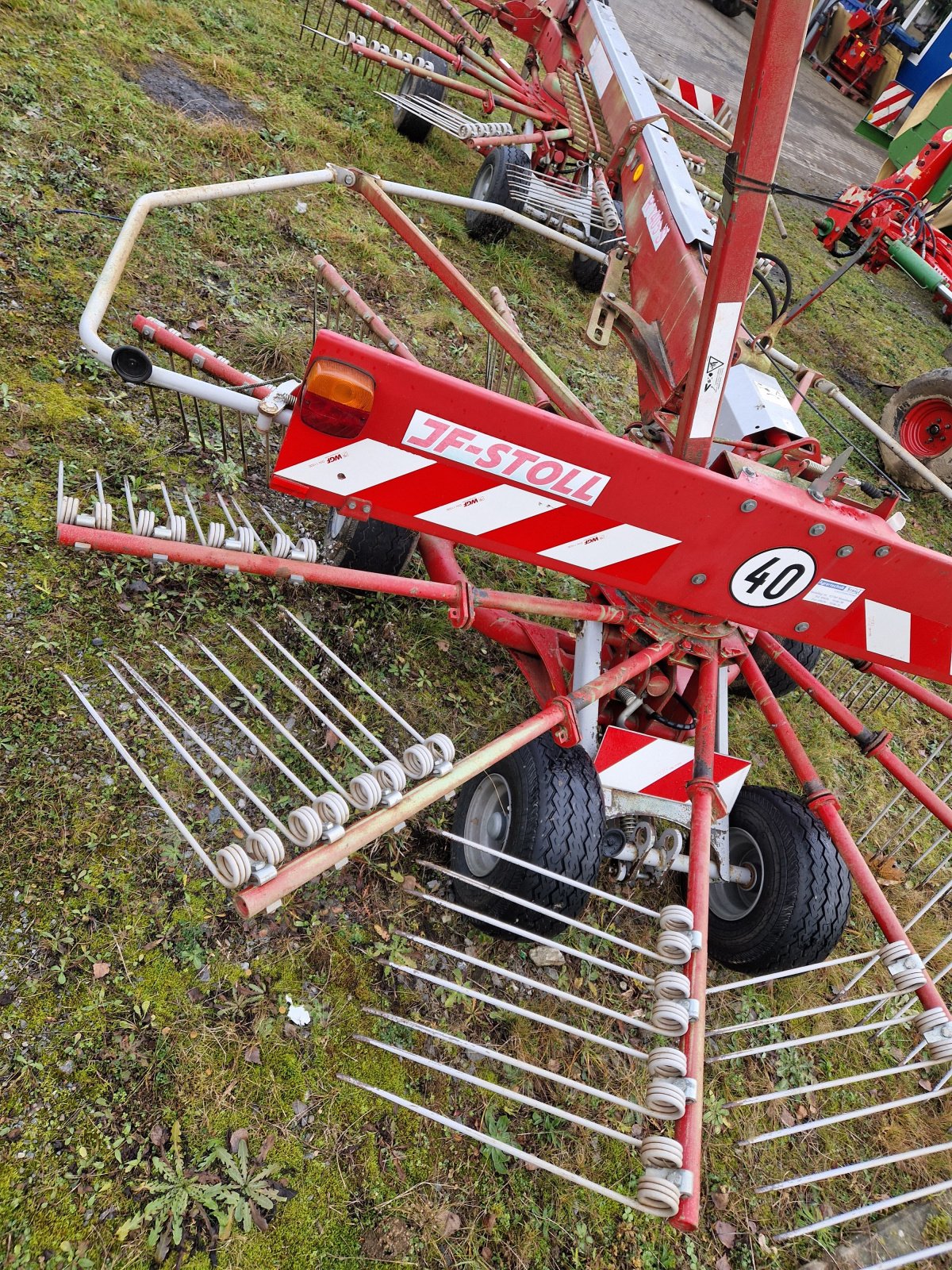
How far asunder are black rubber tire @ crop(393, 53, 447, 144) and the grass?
2171 mm

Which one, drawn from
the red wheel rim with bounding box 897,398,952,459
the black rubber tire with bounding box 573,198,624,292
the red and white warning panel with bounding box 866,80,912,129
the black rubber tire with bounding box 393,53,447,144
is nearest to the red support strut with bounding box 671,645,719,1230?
the black rubber tire with bounding box 573,198,624,292

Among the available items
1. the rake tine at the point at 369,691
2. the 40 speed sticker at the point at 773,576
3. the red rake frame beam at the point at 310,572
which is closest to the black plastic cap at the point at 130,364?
the red rake frame beam at the point at 310,572

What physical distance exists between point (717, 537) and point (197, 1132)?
229cm

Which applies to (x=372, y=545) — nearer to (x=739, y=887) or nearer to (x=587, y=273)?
(x=739, y=887)

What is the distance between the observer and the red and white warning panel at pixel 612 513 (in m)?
2.22

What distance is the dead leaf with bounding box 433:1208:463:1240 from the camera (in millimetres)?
2250

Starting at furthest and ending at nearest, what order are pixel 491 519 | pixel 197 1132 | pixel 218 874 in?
1. pixel 491 519
2. pixel 197 1132
3. pixel 218 874

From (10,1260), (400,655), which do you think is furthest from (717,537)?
(10,1260)

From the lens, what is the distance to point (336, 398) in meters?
2.09

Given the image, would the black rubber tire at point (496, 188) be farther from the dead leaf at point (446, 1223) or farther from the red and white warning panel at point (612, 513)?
the dead leaf at point (446, 1223)

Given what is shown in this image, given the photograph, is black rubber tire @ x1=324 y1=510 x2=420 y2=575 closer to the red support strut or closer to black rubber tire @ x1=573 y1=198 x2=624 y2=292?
the red support strut

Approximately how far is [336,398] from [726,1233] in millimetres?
Answer: 2959

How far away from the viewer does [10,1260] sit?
180cm

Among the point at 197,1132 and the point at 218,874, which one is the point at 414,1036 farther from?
the point at 218,874
